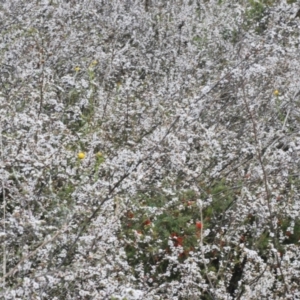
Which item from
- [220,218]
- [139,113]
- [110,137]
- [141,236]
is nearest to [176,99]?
[139,113]

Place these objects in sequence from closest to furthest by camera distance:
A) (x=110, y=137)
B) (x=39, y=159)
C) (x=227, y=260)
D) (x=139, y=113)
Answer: (x=39, y=159)
(x=227, y=260)
(x=110, y=137)
(x=139, y=113)

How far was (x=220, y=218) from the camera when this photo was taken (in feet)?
11.3

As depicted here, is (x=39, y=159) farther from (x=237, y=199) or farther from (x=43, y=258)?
(x=237, y=199)

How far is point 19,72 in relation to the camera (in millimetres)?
3877

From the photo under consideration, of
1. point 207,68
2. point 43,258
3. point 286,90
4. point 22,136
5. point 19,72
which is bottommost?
point 43,258

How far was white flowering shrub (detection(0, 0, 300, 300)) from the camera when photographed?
249 centimetres

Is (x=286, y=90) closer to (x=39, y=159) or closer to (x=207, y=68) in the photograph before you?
(x=207, y=68)

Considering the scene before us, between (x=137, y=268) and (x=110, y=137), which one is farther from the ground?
(x=110, y=137)

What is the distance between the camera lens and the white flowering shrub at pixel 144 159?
98.1 inches

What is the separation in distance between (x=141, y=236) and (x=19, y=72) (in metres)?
1.54

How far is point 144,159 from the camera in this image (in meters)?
2.65

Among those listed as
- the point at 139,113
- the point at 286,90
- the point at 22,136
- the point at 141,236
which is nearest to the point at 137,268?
the point at 141,236

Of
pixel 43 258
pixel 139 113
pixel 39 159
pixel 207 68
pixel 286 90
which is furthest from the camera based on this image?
pixel 207 68

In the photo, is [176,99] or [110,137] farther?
[176,99]
